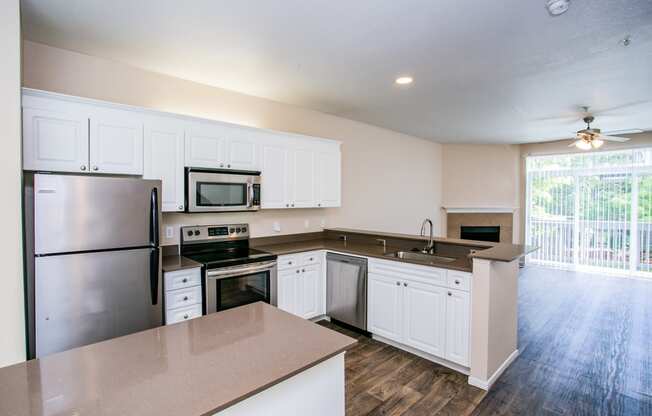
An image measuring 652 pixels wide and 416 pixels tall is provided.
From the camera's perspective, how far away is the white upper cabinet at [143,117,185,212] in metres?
2.80

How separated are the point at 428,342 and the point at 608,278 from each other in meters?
5.32

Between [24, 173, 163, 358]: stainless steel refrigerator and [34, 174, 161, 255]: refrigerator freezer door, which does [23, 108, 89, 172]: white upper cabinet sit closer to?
[24, 173, 163, 358]: stainless steel refrigerator

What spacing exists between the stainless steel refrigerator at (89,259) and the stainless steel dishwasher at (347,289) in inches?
74.1

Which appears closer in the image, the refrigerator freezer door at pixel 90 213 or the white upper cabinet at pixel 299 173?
the refrigerator freezer door at pixel 90 213

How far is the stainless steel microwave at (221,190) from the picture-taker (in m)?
3.04

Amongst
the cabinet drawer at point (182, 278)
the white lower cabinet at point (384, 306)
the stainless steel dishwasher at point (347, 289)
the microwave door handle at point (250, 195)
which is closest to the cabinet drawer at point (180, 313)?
the cabinet drawer at point (182, 278)

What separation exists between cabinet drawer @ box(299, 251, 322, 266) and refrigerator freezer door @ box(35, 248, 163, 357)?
1.55m

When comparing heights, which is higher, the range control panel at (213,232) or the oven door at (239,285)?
the range control panel at (213,232)

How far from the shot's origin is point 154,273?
2.45 metres

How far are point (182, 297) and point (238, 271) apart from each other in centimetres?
52

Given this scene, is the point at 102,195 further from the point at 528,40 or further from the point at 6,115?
the point at 528,40

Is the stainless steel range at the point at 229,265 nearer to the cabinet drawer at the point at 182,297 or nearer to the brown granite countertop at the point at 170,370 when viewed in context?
the cabinet drawer at the point at 182,297

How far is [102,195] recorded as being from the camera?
2242 millimetres

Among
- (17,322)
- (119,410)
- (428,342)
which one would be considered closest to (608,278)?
(428,342)
